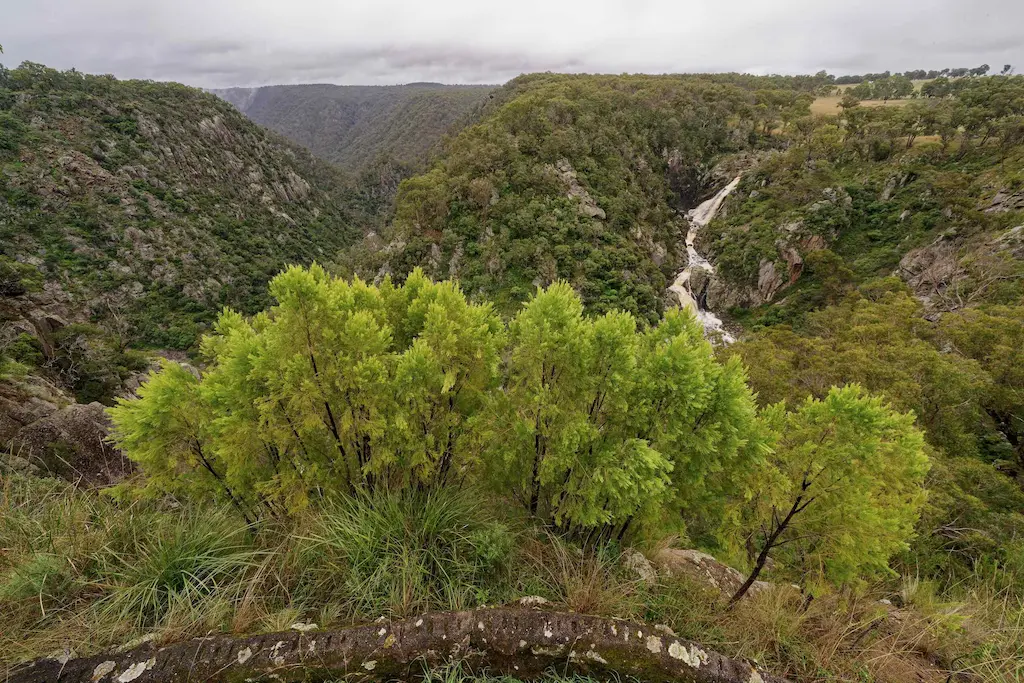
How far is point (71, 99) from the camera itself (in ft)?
263

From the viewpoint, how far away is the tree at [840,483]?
6664 mm

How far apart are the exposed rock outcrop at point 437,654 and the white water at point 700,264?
126 ft

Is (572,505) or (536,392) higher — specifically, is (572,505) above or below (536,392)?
below

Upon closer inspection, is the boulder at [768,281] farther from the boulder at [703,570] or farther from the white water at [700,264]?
the boulder at [703,570]

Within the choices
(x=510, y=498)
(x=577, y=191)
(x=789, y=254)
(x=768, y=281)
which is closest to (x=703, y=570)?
(x=510, y=498)

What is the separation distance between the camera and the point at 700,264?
58.2m

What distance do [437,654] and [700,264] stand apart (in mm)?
61287

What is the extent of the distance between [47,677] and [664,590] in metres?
6.44

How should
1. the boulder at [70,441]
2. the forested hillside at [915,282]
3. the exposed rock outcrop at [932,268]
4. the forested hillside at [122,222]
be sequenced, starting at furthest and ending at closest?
1. the forested hillside at [122,222]
2. the exposed rock outcrop at [932,268]
3. the forested hillside at [915,282]
4. the boulder at [70,441]

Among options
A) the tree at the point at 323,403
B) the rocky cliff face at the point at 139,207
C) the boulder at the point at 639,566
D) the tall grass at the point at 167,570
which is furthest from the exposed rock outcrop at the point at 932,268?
the rocky cliff face at the point at 139,207

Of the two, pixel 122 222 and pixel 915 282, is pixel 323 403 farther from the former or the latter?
pixel 122 222

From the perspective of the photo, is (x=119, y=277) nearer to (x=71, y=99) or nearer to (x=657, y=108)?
(x=71, y=99)

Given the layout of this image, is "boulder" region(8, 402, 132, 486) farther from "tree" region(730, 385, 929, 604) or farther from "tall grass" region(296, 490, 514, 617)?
"tree" region(730, 385, 929, 604)

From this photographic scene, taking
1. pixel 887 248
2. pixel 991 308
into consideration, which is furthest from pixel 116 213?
pixel 887 248
